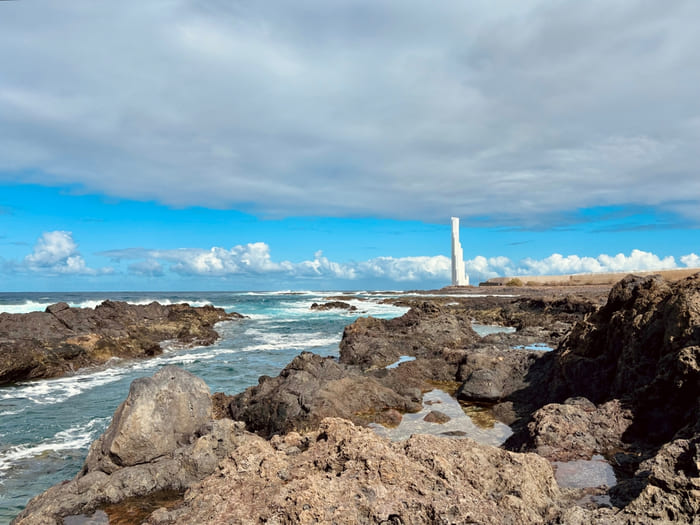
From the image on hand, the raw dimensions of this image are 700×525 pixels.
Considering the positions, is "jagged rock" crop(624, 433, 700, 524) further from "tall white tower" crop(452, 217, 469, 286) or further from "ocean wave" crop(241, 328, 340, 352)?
"tall white tower" crop(452, 217, 469, 286)

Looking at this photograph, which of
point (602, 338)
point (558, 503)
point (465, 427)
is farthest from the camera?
point (602, 338)

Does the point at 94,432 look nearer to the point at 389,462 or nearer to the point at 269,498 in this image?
the point at 269,498

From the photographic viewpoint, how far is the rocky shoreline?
12.4ft

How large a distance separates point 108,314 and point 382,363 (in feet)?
60.2

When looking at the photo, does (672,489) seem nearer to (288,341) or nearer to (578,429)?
(578,429)

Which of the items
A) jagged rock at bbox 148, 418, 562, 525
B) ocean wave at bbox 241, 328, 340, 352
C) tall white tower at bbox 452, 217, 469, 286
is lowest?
ocean wave at bbox 241, 328, 340, 352

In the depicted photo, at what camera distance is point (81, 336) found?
18.5 meters

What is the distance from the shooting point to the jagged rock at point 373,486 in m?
3.67

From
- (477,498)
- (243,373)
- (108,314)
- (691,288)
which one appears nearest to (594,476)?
(477,498)

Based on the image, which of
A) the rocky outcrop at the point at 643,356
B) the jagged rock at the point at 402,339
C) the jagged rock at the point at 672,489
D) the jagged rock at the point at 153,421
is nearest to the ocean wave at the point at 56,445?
the jagged rock at the point at 153,421

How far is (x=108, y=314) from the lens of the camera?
2502 centimetres

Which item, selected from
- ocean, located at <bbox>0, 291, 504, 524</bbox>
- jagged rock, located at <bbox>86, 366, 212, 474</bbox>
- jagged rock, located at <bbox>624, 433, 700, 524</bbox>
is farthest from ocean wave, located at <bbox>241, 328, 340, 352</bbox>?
jagged rock, located at <bbox>624, 433, 700, 524</bbox>

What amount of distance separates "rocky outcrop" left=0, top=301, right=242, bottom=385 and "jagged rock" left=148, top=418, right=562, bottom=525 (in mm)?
14105

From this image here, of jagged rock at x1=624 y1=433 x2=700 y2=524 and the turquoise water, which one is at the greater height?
jagged rock at x1=624 y1=433 x2=700 y2=524
